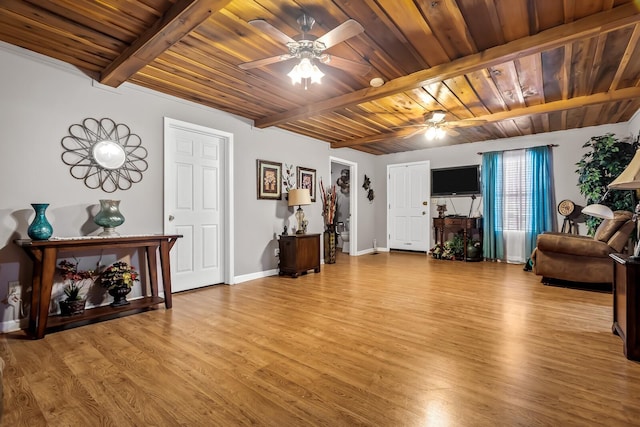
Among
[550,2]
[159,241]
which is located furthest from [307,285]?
[550,2]

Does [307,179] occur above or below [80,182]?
above

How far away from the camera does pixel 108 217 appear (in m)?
2.96

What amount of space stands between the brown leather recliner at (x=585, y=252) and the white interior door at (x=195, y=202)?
435 centimetres

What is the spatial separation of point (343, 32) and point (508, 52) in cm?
144

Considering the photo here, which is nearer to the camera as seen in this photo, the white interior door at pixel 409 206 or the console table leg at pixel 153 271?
the console table leg at pixel 153 271

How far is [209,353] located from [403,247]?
19.5 feet

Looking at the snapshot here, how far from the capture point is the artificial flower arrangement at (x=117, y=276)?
2977 millimetres

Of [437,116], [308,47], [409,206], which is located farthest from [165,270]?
[409,206]

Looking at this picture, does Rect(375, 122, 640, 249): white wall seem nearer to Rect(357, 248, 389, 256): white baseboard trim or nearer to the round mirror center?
Rect(357, 248, 389, 256): white baseboard trim

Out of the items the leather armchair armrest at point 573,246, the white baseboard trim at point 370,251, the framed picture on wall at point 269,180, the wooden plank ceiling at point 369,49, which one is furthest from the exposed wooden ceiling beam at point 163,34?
the white baseboard trim at point 370,251

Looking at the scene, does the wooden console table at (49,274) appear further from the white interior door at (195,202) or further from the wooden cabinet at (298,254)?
the wooden cabinet at (298,254)

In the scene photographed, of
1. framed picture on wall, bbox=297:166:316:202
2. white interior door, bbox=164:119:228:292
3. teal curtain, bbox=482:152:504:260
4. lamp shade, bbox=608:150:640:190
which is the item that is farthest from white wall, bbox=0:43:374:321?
teal curtain, bbox=482:152:504:260

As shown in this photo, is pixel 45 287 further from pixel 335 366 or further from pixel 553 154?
pixel 553 154

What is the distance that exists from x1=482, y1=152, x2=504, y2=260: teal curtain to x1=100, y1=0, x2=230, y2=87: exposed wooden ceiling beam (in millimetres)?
5836
